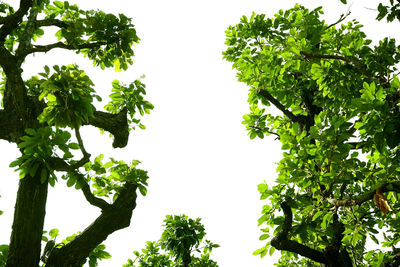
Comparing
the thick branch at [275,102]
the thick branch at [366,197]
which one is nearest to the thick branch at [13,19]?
the thick branch at [275,102]

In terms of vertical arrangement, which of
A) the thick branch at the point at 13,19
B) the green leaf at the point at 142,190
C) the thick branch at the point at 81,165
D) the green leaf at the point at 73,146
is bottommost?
the thick branch at the point at 81,165

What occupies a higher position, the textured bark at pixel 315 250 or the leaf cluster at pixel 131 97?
the leaf cluster at pixel 131 97

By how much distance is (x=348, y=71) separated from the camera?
4852 millimetres

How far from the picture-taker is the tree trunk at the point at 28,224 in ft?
13.2


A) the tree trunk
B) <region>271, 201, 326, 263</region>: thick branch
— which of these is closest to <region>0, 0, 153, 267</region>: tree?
the tree trunk

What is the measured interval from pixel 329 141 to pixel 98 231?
3630 mm

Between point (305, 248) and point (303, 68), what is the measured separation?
3.10m

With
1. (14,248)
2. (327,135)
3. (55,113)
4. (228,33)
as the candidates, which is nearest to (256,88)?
(228,33)

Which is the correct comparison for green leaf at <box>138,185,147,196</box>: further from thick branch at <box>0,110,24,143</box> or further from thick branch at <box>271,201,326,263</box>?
thick branch at <box>271,201,326,263</box>

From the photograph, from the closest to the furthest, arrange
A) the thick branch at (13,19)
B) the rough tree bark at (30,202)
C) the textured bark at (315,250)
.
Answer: the rough tree bark at (30,202)
the textured bark at (315,250)
the thick branch at (13,19)

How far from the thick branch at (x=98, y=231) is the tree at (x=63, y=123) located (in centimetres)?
1

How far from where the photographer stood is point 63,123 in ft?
13.0

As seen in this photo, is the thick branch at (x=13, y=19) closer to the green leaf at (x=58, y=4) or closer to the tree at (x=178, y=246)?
the green leaf at (x=58, y=4)

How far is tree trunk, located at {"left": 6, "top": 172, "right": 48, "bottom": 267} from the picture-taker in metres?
4.01
